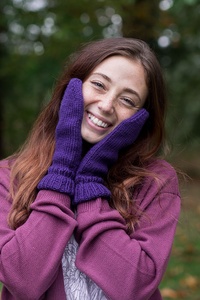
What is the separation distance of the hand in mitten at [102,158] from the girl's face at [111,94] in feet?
0.15

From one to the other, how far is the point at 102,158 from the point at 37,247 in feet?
1.75

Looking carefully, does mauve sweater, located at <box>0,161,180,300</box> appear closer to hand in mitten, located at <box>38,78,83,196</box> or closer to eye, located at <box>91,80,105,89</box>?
hand in mitten, located at <box>38,78,83,196</box>

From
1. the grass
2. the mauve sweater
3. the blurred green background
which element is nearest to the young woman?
the mauve sweater

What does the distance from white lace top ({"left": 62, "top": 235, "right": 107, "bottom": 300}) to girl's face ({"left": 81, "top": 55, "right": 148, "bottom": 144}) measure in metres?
0.55

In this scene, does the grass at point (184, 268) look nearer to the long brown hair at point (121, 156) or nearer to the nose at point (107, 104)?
the long brown hair at point (121, 156)

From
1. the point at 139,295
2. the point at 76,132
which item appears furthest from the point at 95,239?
the point at 76,132

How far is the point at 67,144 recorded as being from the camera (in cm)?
243

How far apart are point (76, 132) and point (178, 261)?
450 cm

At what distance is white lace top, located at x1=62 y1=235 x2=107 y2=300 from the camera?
2.26 m

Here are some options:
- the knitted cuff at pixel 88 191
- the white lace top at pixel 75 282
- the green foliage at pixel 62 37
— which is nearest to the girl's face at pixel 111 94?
the knitted cuff at pixel 88 191

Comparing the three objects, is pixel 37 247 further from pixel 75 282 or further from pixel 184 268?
pixel 184 268

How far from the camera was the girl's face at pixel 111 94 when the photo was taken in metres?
2.45

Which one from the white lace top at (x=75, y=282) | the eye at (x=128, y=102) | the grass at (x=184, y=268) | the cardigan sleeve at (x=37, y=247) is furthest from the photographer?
the grass at (x=184, y=268)

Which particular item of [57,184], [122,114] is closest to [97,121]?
[122,114]
